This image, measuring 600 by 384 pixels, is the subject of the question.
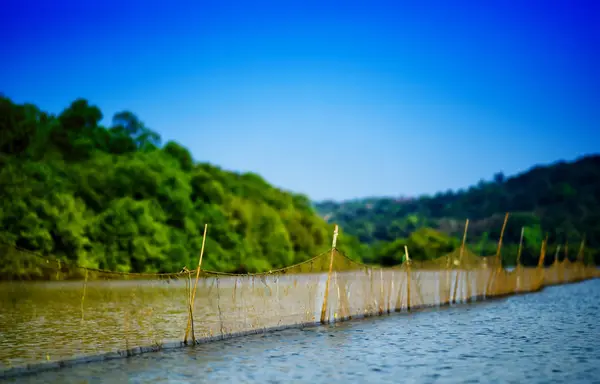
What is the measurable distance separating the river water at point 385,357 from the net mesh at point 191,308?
67cm

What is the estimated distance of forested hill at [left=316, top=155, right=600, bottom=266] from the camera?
381 feet

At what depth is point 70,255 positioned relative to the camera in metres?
45.7

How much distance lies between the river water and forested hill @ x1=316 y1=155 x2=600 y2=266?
95.7 metres

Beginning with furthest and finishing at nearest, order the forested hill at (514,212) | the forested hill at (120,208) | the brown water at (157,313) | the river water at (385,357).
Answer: the forested hill at (514,212), the forested hill at (120,208), the brown water at (157,313), the river water at (385,357)

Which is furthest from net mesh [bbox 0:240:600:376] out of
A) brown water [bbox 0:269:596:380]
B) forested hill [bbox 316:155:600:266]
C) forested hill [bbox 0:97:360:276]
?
forested hill [bbox 316:155:600:266]

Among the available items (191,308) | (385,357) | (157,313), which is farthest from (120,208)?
(385,357)

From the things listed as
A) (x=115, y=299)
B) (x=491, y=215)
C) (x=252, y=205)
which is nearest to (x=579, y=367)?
(x=115, y=299)

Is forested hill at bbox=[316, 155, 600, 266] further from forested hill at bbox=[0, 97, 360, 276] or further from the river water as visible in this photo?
the river water

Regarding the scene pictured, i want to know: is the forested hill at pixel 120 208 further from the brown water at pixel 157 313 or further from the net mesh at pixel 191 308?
the brown water at pixel 157 313

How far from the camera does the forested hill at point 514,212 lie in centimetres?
11606

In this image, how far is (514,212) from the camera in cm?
13638

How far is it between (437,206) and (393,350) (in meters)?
162

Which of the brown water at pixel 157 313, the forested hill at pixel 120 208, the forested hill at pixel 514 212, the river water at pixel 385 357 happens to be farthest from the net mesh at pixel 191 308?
the forested hill at pixel 514 212

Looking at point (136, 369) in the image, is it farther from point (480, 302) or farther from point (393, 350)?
point (480, 302)
